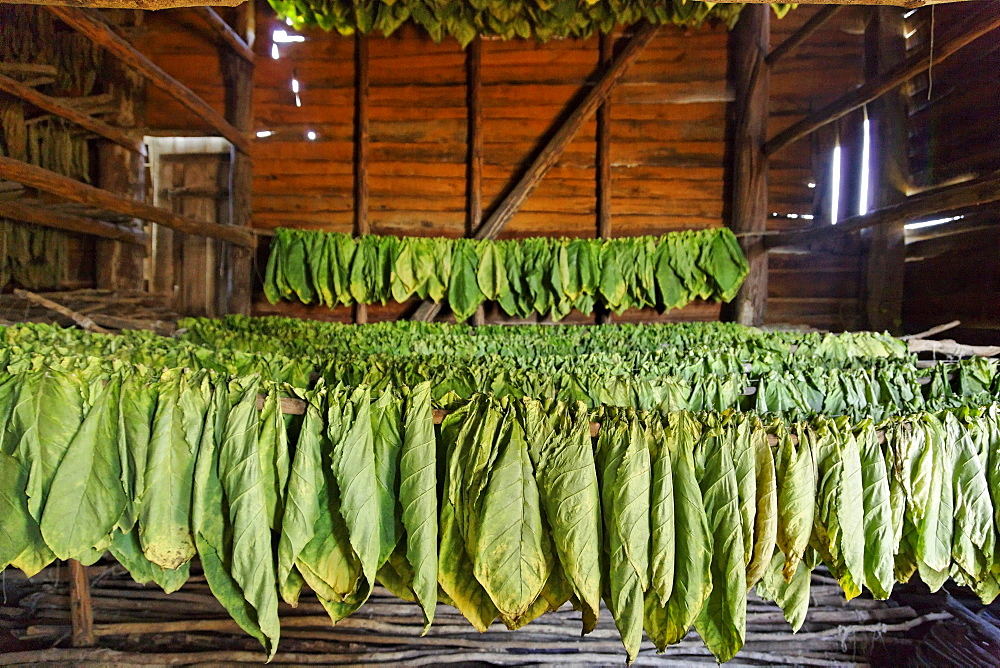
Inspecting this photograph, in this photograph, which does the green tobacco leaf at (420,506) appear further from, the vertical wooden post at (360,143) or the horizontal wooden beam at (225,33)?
the horizontal wooden beam at (225,33)

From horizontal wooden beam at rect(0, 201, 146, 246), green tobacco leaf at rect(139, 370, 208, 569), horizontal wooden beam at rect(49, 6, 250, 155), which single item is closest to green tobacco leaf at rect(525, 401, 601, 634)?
green tobacco leaf at rect(139, 370, 208, 569)

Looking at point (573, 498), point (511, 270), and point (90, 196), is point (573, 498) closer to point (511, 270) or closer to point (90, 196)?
point (90, 196)

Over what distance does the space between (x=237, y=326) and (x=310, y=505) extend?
3273mm

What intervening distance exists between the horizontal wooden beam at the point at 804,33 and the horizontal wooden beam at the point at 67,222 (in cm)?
514

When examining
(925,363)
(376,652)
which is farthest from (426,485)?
(925,363)

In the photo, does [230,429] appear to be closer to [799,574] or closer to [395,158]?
[799,574]

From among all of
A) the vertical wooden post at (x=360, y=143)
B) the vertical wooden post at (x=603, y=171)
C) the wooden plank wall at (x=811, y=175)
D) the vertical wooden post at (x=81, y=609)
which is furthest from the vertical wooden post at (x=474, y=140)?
the vertical wooden post at (x=81, y=609)

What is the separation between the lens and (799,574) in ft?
4.79

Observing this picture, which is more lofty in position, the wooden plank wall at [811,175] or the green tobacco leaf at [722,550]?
the wooden plank wall at [811,175]

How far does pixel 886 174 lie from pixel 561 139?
2.70 meters

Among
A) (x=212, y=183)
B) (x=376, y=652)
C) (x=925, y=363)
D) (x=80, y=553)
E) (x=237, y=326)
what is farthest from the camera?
(x=212, y=183)

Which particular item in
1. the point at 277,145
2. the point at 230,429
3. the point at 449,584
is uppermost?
the point at 277,145

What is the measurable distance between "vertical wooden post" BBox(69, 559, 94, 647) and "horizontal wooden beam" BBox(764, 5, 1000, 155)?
5084 mm

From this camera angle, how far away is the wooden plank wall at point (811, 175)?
16.3 feet
